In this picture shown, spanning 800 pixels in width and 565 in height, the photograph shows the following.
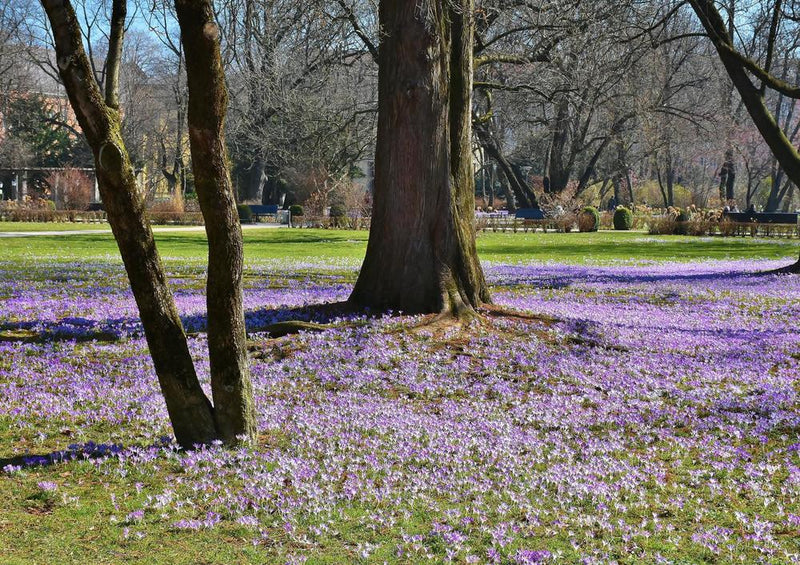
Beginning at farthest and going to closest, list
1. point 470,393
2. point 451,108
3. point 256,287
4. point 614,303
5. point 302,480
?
point 256,287
point 614,303
point 451,108
point 470,393
point 302,480

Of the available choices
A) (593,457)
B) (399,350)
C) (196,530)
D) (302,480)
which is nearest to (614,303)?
(399,350)

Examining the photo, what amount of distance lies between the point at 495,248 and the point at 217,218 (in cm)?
2512

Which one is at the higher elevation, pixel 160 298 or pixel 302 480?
pixel 160 298

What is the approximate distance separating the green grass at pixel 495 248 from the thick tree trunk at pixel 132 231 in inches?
676

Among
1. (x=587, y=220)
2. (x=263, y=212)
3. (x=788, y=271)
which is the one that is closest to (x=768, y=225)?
(x=587, y=220)

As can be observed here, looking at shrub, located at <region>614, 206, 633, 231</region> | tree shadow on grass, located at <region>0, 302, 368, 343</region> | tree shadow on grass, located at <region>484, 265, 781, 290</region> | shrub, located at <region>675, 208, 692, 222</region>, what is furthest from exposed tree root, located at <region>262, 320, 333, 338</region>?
shrub, located at <region>614, 206, 633, 231</region>

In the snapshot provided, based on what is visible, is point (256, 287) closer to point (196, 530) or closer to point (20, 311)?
point (20, 311)

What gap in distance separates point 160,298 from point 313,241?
2781 cm

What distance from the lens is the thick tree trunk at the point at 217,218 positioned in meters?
4.91

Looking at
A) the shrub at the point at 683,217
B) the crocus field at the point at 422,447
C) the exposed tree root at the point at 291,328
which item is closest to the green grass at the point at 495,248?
the shrub at the point at 683,217

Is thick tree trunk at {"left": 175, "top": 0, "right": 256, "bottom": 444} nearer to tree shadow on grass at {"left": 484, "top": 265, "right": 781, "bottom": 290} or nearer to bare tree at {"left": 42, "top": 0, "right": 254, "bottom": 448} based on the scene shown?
bare tree at {"left": 42, "top": 0, "right": 254, "bottom": 448}

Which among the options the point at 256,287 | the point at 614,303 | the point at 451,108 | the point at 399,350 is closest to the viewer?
the point at 399,350

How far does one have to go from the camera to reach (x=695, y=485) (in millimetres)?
5172

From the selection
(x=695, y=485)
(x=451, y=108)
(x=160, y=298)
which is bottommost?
(x=695, y=485)
